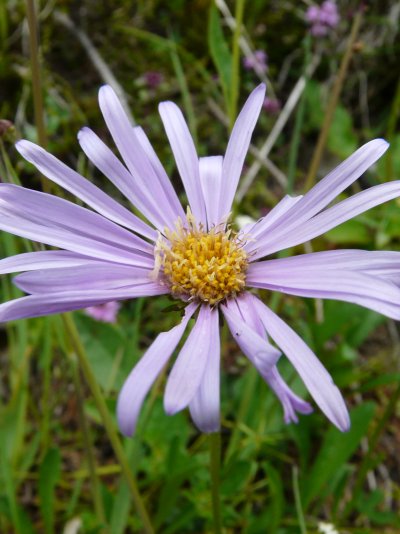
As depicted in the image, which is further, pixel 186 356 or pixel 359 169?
pixel 359 169

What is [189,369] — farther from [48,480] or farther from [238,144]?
[48,480]

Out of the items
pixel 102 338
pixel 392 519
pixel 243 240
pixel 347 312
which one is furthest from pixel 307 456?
pixel 243 240

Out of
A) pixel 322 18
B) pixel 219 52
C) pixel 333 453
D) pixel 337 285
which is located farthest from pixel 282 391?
pixel 322 18

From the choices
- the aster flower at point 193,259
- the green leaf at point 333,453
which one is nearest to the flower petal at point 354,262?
the aster flower at point 193,259

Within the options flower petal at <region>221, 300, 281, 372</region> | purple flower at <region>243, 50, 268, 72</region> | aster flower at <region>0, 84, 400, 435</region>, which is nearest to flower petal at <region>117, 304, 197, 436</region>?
aster flower at <region>0, 84, 400, 435</region>

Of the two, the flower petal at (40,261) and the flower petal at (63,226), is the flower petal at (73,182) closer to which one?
the flower petal at (63,226)

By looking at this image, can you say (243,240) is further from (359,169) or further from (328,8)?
(328,8)

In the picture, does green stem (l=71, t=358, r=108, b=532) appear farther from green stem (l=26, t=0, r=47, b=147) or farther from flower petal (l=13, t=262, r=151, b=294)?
green stem (l=26, t=0, r=47, b=147)
